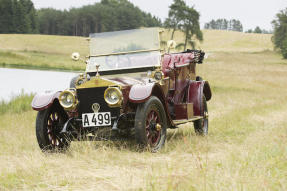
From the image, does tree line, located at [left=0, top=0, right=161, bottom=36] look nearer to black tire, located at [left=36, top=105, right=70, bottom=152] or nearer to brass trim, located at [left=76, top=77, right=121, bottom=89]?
black tire, located at [left=36, top=105, right=70, bottom=152]

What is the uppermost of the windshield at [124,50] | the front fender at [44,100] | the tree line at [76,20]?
the tree line at [76,20]

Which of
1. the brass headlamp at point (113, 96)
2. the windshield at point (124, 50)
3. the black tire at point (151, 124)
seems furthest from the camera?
the windshield at point (124, 50)

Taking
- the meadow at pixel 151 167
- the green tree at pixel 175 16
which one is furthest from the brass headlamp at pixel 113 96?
the green tree at pixel 175 16

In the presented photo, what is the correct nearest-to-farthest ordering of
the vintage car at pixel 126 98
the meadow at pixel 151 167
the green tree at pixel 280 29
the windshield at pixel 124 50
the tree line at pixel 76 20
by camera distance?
the meadow at pixel 151 167 < the vintage car at pixel 126 98 < the windshield at pixel 124 50 < the green tree at pixel 280 29 < the tree line at pixel 76 20

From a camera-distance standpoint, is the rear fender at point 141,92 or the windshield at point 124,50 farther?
the windshield at point 124,50

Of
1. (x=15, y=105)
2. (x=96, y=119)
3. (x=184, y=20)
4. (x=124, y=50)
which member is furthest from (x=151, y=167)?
(x=184, y=20)

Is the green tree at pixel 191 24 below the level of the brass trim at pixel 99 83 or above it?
above

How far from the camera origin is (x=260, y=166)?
14.5 feet

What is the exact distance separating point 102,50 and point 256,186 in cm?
508

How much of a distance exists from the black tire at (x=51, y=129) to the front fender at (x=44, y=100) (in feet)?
0.43

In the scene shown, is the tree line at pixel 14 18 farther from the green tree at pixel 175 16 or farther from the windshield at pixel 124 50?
the windshield at pixel 124 50

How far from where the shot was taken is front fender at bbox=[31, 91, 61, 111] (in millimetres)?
6410

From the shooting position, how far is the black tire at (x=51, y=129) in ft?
21.0

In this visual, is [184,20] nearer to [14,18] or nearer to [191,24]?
[191,24]
